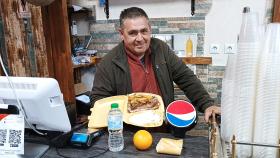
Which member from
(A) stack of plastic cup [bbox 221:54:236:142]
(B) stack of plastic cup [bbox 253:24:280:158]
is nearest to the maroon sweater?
(A) stack of plastic cup [bbox 221:54:236:142]

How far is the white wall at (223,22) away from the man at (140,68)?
31.3 inches

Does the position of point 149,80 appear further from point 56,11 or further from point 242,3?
point 242,3

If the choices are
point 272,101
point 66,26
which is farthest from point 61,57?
point 272,101

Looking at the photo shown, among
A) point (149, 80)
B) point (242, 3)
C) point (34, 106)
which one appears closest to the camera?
point (34, 106)

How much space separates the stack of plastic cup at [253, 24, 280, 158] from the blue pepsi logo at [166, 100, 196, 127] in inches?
15.9

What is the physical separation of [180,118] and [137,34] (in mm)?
740

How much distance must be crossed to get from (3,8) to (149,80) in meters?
1.43

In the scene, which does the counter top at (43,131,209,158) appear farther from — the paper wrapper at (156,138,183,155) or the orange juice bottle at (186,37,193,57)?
the orange juice bottle at (186,37,193,57)

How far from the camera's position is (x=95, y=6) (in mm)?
2641

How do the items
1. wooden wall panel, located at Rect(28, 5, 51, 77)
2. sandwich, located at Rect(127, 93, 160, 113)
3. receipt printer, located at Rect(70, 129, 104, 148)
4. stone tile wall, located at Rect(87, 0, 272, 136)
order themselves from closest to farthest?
receipt printer, located at Rect(70, 129, 104, 148), sandwich, located at Rect(127, 93, 160, 113), wooden wall panel, located at Rect(28, 5, 51, 77), stone tile wall, located at Rect(87, 0, 272, 136)

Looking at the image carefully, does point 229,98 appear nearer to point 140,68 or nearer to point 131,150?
point 131,150

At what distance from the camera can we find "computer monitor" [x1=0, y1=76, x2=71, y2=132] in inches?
36.9

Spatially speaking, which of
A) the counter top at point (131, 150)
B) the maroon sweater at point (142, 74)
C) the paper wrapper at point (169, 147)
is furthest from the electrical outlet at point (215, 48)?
the paper wrapper at point (169, 147)

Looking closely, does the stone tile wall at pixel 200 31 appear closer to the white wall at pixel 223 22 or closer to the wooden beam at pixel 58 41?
the white wall at pixel 223 22
